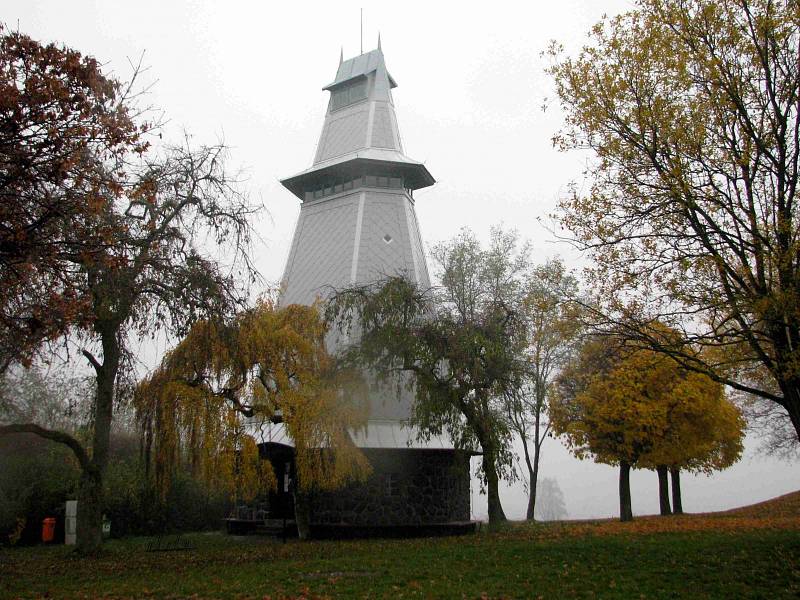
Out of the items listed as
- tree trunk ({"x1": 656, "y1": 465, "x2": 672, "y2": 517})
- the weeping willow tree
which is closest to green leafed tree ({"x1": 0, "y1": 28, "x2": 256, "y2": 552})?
the weeping willow tree

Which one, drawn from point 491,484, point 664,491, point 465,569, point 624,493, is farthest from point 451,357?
point 664,491

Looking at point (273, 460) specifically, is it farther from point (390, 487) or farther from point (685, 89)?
point (685, 89)

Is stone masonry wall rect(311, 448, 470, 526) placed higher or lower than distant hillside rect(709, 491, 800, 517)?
higher

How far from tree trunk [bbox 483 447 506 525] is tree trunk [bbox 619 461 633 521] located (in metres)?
5.47

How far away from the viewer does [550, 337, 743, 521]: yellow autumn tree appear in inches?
742

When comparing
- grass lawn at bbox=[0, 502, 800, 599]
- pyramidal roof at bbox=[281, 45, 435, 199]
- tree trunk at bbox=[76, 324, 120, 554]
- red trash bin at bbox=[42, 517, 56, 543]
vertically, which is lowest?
red trash bin at bbox=[42, 517, 56, 543]

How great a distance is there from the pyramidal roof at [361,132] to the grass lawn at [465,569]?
47.3 feet

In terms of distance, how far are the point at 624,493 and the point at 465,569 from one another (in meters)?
12.4

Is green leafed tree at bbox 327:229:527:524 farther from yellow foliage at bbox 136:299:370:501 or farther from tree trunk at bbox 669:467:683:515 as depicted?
tree trunk at bbox 669:467:683:515

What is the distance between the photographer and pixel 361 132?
86.0ft

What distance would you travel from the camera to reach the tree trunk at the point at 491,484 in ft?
52.4

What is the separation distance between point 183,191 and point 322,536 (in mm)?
9658

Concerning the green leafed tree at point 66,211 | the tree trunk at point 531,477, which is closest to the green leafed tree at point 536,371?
the tree trunk at point 531,477

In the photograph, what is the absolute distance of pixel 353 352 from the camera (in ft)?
53.7
